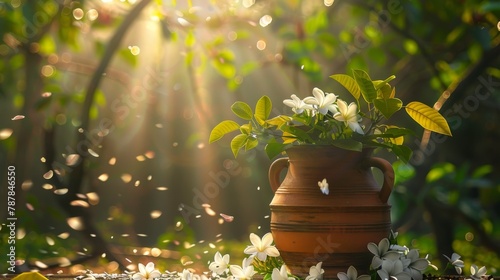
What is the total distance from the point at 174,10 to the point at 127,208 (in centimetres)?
109

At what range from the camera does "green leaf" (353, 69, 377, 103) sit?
5.30 ft

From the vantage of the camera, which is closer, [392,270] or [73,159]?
[392,270]

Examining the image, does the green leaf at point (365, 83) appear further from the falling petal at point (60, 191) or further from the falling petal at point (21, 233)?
the falling petal at point (21, 233)

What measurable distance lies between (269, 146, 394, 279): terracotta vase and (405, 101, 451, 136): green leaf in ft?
0.43

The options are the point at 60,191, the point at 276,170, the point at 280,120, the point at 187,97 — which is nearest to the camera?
the point at 280,120

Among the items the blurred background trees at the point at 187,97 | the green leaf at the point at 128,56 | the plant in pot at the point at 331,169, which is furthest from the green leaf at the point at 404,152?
the green leaf at the point at 128,56

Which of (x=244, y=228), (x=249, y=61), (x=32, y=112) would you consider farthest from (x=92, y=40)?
(x=244, y=228)

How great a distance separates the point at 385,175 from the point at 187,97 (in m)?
2.11

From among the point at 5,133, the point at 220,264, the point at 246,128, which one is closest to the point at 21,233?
the point at 5,133

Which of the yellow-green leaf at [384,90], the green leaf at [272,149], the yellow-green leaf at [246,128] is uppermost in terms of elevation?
the yellow-green leaf at [384,90]

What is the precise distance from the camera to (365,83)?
5.32ft

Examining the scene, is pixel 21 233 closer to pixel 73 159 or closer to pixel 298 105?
pixel 73 159

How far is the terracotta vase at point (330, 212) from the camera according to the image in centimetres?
163

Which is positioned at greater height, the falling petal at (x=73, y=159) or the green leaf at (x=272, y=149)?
the green leaf at (x=272, y=149)
